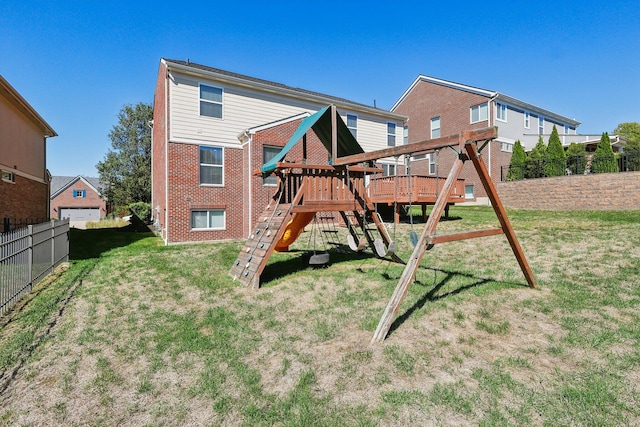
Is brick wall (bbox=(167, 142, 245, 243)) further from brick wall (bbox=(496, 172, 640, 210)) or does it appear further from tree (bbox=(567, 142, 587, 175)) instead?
tree (bbox=(567, 142, 587, 175))

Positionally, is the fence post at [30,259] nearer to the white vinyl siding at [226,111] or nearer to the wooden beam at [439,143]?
the wooden beam at [439,143]

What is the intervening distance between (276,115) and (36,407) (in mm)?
14954

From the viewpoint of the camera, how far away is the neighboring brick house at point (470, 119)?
23922 mm

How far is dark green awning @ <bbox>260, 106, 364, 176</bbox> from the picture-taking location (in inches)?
300

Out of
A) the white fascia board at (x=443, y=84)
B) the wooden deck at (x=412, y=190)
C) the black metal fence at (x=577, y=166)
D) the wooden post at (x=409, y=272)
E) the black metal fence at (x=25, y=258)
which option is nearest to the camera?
the wooden post at (x=409, y=272)

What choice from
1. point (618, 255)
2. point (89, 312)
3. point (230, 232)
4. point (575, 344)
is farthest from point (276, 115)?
point (575, 344)

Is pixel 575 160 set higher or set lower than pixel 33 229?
higher

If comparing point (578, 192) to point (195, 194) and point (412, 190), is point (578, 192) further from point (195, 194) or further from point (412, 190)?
point (195, 194)

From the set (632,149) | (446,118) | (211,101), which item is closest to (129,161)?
(211,101)

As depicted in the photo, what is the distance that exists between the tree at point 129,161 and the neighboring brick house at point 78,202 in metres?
11.6

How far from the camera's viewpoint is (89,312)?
5.59 m

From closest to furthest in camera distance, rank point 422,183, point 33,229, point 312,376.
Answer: point 312,376 < point 33,229 < point 422,183

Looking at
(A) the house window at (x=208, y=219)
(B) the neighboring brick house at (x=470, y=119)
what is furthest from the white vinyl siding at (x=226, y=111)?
(B) the neighboring brick house at (x=470, y=119)

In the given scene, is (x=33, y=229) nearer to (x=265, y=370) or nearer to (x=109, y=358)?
(x=109, y=358)
